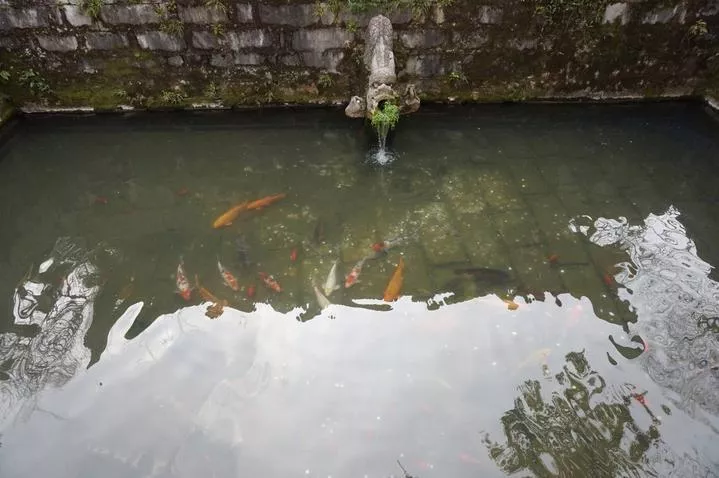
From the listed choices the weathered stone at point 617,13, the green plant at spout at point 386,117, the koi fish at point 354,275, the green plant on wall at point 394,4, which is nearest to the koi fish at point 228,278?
the koi fish at point 354,275

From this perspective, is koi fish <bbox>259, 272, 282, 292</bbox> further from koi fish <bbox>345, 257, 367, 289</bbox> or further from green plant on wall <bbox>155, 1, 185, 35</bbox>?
green plant on wall <bbox>155, 1, 185, 35</bbox>

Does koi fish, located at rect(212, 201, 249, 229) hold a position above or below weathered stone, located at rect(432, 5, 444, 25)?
below

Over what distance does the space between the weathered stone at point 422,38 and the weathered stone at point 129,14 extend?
3989 mm

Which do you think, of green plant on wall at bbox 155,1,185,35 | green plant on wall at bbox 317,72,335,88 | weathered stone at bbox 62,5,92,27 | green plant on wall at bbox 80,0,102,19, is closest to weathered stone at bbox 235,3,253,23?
green plant on wall at bbox 155,1,185,35

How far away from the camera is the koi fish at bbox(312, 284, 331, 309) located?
5469mm

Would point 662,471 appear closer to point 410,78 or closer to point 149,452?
point 149,452

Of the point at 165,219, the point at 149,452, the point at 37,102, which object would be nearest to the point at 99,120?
the point at 37,102

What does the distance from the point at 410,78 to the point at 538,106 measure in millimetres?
2411

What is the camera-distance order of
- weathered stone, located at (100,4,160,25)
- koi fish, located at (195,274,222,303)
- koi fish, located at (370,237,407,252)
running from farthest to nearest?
weathered stone, located at (100,4,160,25)
koi fish, located at (370,237,407,252)
koi fish, located at (195,274,222,303)

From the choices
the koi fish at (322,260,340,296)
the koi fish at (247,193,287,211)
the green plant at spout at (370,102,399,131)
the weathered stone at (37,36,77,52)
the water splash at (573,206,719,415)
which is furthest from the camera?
the weathered stone at (37,36,77,52)

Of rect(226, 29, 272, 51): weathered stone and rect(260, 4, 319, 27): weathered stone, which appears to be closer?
rect(260, 4, 319, 27): weathered stone

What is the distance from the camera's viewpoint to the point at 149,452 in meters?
4.23

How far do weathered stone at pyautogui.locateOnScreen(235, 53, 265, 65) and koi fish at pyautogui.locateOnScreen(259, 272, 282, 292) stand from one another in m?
4.13

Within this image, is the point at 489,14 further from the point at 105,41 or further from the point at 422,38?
the point at 105,41
